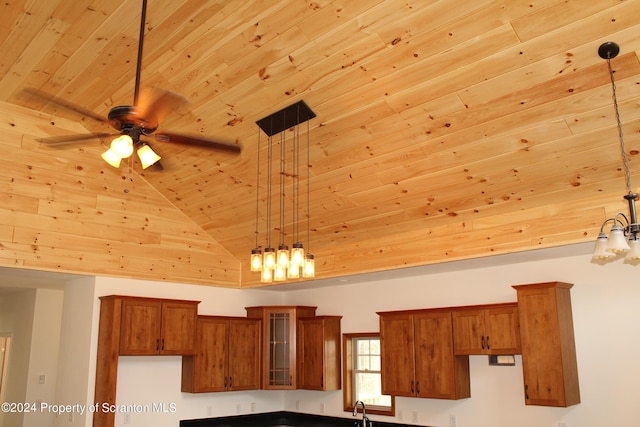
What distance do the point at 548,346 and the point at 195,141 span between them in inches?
143

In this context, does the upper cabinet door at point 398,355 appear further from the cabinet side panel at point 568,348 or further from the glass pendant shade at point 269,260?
the glass pendant shade at point 269,260

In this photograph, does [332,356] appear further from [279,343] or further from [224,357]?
[224,357]

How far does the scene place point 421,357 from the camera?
6.20 meters

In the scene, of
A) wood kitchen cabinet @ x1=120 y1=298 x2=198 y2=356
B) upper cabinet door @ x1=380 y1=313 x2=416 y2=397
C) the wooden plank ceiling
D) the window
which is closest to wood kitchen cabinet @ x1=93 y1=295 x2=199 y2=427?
wood kitchen cabinet @ x1=120 y1=298 x2=198 y2=356

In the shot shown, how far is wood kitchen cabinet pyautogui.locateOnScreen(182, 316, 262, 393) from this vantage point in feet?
23.3

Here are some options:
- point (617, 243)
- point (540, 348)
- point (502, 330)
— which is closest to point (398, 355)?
point (502, 330)

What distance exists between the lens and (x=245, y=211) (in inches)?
268

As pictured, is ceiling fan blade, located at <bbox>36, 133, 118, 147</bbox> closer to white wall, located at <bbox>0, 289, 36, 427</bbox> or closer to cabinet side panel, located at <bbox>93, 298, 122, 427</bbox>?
cabinet side panel, located at <bbox>93, 298, 122, 427</bbox>

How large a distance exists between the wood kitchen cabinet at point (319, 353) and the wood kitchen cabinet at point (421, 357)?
1058 mm

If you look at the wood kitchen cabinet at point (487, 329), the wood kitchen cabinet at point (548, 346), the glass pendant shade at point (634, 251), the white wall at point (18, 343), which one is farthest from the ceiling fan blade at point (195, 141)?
the white wall at point (18, 343)

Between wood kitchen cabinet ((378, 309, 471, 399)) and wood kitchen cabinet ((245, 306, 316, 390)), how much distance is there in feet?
4.98

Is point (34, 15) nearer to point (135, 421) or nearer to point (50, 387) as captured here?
point (135, 421)

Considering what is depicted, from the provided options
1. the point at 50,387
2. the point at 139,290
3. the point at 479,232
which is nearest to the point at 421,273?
Answer: the point at 479,232

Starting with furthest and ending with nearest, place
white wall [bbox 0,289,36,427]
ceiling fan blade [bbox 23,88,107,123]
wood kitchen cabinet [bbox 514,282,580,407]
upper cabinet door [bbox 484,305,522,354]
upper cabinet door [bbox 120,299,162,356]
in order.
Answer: white wall [bbox 0,289,36,427]
upper cabinet door [bbox 120,299,162,356]
upper cabinet door [bbox 484,305,522,354]
wood kitchen cabinet [bbox 514,282,580,407]
ceiling fan blade [bbox 23,88,107,123]
